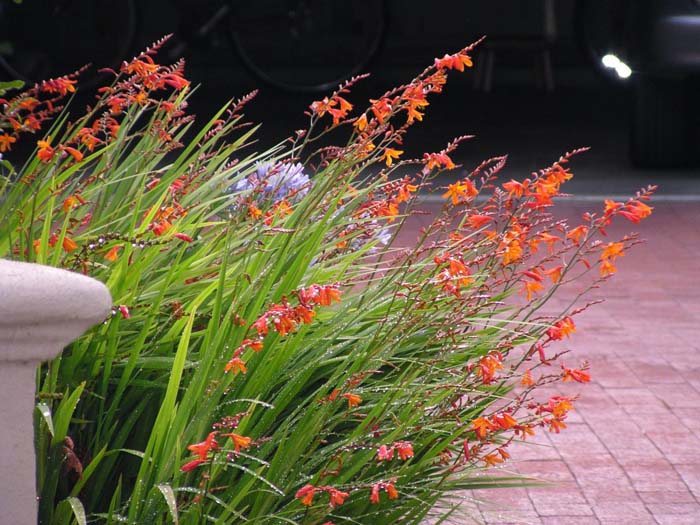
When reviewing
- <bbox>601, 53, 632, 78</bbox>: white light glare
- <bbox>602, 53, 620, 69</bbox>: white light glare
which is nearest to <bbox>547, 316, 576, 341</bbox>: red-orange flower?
<bbox>601, 53, 632, 78</bbox>: white light glare

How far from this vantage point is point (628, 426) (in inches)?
173

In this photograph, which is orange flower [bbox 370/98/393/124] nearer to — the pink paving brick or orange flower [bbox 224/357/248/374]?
orange flower [bbox 224/357/248/374]

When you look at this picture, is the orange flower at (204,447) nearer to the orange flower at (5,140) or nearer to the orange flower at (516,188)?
the orange flower at (516,188)

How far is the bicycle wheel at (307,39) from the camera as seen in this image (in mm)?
12078

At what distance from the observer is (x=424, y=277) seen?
2.91 meters

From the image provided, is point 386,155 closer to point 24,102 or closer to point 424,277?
point 424,277

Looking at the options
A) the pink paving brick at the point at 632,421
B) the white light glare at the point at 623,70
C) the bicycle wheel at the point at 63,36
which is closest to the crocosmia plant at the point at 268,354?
the pink paving brick at the point at 632,421

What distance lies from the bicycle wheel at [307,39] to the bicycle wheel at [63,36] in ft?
3.39

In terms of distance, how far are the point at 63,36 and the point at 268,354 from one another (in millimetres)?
10919

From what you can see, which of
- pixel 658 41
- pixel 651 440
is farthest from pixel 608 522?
pixel 658 41

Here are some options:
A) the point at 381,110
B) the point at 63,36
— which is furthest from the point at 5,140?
the point at 63,36

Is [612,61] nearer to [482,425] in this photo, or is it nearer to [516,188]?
[516,188]

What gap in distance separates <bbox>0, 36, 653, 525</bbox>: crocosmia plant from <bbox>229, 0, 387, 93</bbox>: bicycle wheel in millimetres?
8806

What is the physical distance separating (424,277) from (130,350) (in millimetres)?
660
